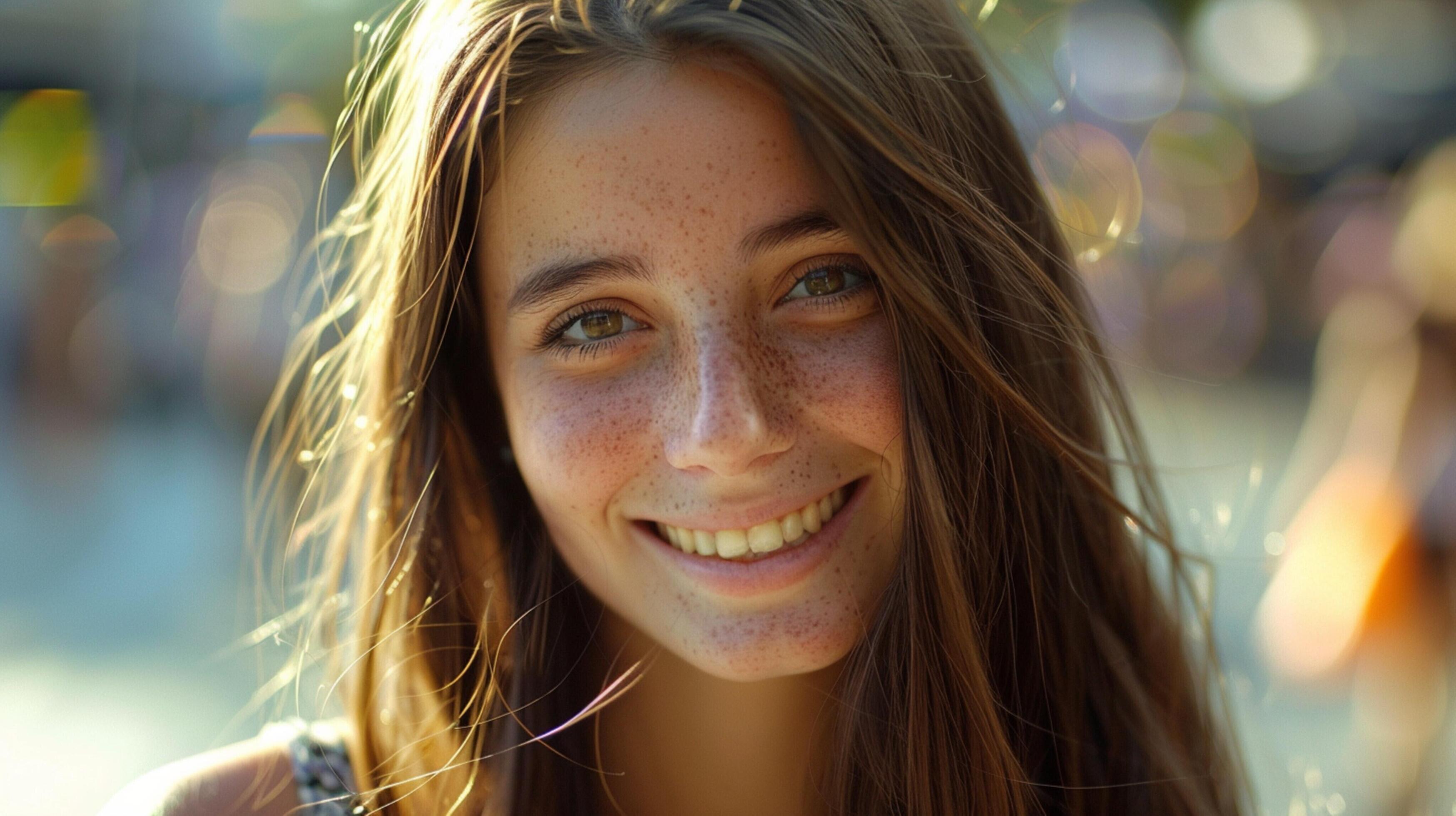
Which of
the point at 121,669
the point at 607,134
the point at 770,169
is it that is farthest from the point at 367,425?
the point at 121,669

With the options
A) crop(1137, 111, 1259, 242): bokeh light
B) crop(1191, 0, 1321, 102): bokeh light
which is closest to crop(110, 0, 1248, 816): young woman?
crop(1137, 111, 1259, 242): bokeh light

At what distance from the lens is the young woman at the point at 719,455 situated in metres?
1.46

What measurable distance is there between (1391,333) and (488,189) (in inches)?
116

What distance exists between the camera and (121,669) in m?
5.34

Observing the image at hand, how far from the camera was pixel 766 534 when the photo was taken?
5.02ft

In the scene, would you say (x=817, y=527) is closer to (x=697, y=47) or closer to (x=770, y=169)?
(x=770, y=169)

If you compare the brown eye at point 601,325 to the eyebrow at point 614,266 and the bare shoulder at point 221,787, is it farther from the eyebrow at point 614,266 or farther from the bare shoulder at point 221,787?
the bare shoulder at point 221,787

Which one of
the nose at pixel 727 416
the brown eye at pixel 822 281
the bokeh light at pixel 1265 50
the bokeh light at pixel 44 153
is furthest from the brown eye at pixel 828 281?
the bokeh light at pixel 1265 50

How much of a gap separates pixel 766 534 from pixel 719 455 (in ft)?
0.51

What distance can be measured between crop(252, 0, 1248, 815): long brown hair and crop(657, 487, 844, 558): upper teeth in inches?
4.8

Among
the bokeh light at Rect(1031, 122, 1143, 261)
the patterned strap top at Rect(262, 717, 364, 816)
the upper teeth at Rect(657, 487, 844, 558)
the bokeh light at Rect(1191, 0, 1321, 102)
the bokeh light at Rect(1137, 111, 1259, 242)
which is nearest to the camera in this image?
the upper teeth at Rect(657, 487, 844, 558)

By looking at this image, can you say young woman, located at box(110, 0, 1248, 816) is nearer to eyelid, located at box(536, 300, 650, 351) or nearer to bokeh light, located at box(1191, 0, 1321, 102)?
eyelid, located at box(536, 300, 650, 351)

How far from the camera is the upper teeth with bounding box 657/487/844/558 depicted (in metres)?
1.53

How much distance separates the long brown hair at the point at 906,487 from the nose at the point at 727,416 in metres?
0.18
